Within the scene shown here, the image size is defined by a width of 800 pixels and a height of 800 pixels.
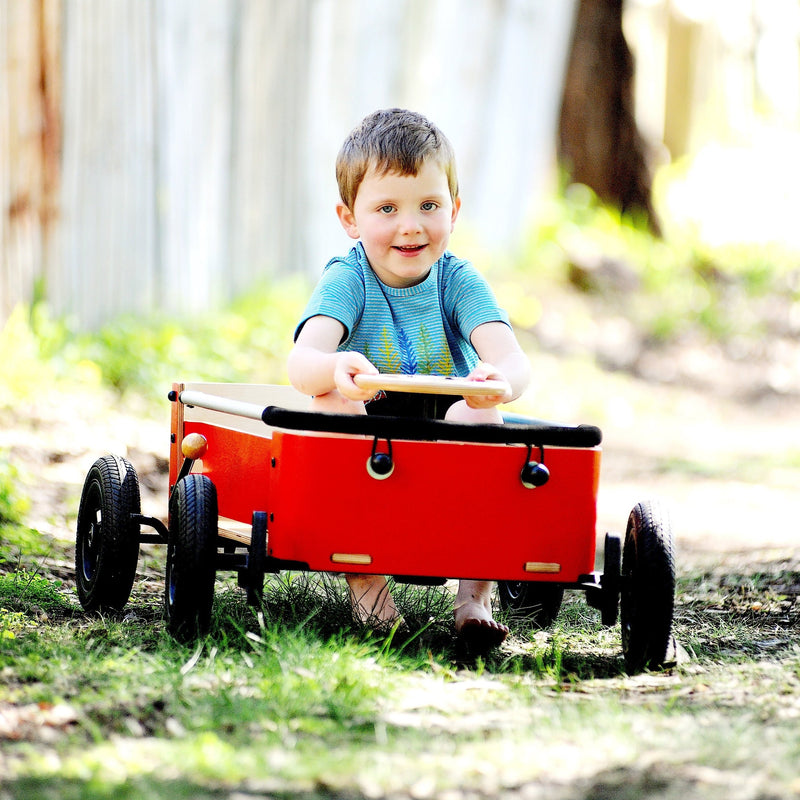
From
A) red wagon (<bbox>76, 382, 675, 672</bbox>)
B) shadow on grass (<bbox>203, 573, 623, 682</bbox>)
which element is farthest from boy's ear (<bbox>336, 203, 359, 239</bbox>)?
shadow on grass (<bbox>203, 573, 623, 682</bbox>)

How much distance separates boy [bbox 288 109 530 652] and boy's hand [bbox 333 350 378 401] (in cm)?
10

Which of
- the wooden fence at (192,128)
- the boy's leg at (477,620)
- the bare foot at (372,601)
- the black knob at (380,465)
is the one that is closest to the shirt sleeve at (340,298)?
the black knob at (380,465)

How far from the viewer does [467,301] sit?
3.47m

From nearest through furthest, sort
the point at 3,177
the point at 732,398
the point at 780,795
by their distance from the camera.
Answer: the point at 780,795, the point at 3,177, the point at 732,398

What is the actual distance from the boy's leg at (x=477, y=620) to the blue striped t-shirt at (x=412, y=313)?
2.05 feet

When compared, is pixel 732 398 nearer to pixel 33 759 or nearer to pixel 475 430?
pixel 475 430

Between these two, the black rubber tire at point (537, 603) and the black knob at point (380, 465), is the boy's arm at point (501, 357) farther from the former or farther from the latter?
the black rubber tire at point (537, 603)

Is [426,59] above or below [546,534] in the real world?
above

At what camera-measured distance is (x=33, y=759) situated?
2133 millimetres

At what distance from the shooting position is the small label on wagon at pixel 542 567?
297 centimetres

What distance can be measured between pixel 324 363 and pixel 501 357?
53 cm

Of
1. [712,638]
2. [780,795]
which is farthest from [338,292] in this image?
[780,795]

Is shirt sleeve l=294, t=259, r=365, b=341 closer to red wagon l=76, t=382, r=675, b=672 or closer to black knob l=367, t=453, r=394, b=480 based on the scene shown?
red wagon l=76, t=382, r=675, b=672

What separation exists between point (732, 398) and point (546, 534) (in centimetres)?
780
